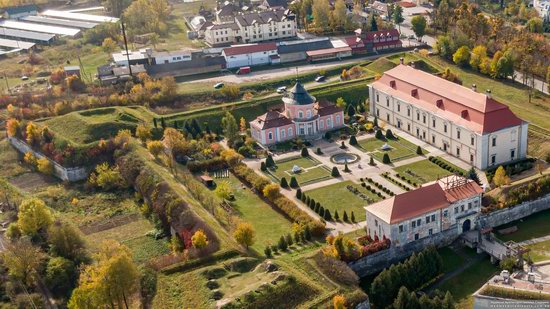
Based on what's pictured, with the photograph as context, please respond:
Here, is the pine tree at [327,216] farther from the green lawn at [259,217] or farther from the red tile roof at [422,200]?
the red tile roof at [422,200]

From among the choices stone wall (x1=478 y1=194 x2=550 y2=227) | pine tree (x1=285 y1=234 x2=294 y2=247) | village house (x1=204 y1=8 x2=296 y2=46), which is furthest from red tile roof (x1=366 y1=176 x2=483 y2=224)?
village house (x1=204 y1=8 x2=296 y2=46)

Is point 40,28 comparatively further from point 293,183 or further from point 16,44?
point 293,183

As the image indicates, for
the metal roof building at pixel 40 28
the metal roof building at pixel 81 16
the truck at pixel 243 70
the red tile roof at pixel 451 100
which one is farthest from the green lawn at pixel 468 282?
the metal roof building at pixel 81 16

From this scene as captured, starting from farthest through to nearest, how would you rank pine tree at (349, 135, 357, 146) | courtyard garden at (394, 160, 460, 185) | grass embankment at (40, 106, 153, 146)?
1. grass embankment at (40, 106, 153, 146)
2. pine tree at (349, 135, 357, 146)
3. courtyard garden at (394, 160, 460, 185)

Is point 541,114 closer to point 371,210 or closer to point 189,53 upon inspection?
point 371,210

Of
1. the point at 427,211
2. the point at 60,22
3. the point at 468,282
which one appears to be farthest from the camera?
the point at 60,22

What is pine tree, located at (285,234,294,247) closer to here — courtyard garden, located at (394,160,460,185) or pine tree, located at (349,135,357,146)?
courtyard garden, located at (394,160,460,185)

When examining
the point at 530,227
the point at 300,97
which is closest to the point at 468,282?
the point at 530,227
